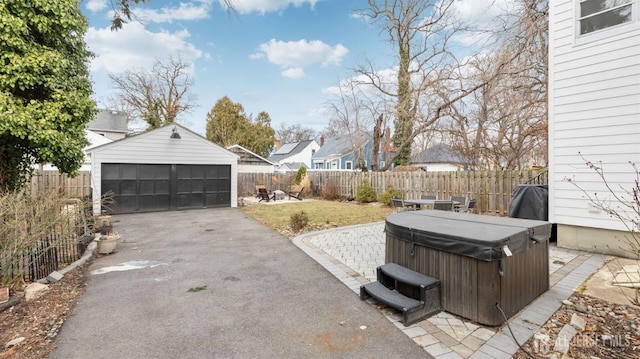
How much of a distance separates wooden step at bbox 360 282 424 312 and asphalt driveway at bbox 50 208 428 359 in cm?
16

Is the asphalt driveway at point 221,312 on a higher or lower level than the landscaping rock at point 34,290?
lower

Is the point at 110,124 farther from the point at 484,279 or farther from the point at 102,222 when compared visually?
the point at 484,279

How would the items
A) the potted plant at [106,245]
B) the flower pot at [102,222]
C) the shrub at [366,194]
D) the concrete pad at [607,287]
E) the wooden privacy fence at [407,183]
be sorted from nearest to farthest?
the concrete pad at [607,287]
the potted plant at [106,245]
the flower pot at [102,222]
the wooden privacy fence at [407,183]
the shrub at [366,194]

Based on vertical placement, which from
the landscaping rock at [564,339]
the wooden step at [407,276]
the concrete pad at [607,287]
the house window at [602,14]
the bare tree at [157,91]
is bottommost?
the landscaping rock at [564,339]

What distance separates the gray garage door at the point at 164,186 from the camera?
11.6 meters

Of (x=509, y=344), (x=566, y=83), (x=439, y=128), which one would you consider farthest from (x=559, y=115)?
(x=439, y=128)

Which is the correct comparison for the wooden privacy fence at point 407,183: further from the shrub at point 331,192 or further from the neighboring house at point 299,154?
the neighboring house at point 299,154

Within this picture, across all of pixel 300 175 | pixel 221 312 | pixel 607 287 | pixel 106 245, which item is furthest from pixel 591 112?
pixel 300 175

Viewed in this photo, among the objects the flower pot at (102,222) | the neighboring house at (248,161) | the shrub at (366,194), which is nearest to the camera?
the flower pot at (102,222)

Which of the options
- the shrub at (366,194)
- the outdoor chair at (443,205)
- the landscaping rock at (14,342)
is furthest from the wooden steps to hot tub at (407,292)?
the shrub at (366,194)

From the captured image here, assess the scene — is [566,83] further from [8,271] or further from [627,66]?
[8,271]

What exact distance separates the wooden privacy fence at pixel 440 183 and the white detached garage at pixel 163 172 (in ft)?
15.2

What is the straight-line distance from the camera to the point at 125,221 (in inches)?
387

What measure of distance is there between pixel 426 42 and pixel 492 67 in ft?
16.9
